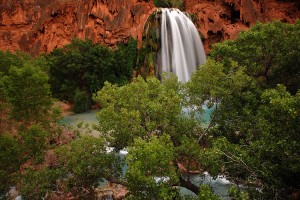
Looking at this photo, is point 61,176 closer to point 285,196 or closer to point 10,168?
point 10,168

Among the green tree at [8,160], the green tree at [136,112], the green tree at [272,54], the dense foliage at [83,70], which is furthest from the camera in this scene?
the dense foliage at [83,70]

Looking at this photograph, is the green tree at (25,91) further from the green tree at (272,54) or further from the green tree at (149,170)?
the green tree at (272,54)

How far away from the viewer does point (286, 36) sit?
43.2 feet

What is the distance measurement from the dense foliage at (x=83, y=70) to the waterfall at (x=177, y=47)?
467 cm

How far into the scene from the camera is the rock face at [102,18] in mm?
32781

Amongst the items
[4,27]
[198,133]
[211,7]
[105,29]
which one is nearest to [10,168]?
[198,133]

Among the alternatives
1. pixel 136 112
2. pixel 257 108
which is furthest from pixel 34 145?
pixel 257 108

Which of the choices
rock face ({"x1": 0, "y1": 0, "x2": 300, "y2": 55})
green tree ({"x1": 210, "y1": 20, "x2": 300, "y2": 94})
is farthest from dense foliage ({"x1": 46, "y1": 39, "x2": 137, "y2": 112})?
green tree ({"x1": 210, "y1": 20, "x2": 300, "y2": 94})

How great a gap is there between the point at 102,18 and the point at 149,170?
28.7 metres

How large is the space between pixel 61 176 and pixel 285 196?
7855 millimetres

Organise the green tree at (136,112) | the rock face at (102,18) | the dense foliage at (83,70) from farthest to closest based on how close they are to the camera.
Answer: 1. the rock face at (102,18)
2. the dense foliage at (83,70)
3. the green tree at (136,112)

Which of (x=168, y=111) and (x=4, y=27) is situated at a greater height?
(x=4, y=27)

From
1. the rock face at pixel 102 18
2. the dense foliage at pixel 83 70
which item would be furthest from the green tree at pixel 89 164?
the rock face at pixel 102 18

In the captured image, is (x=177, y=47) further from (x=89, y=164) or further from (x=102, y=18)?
(x=89, y=164)
